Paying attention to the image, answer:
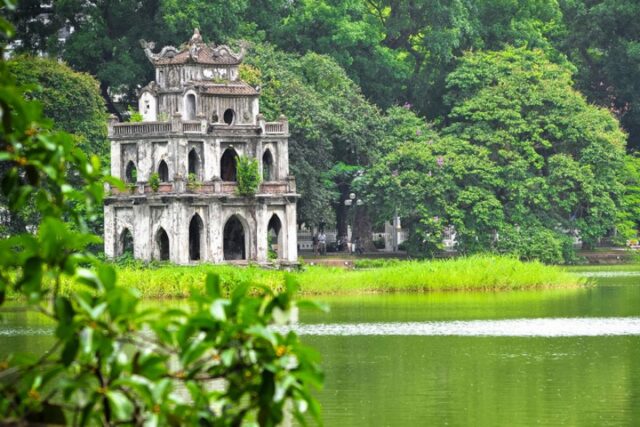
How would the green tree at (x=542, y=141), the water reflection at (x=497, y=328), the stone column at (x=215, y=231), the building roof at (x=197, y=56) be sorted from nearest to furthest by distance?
the water reflection at (x=497, y=328), the stone column at (x=215, y=231), the building roof at (x=197, y=56), the green tree at (x=542, y=141)

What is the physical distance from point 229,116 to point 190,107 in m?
1.28

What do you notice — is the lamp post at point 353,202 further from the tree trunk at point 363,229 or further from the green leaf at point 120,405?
the green leaf at point 120,405

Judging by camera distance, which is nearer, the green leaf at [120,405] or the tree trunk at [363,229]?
the green leaf at [120,405]

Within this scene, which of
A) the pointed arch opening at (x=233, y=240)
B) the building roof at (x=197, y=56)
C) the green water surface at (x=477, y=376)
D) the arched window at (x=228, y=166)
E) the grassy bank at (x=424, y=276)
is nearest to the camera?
the green water surface at (x=477, y=376)

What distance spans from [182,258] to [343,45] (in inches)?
658

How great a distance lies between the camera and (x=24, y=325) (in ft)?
117

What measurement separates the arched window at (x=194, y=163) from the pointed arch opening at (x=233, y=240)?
184cm

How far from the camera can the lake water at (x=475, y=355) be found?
2102 cm

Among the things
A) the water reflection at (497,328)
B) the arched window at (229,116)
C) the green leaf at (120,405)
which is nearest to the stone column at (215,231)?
the arched window at (229,116)

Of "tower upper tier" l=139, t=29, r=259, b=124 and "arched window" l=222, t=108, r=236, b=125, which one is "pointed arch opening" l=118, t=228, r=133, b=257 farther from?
"arched window" l=222, t=108, r=236, b=125

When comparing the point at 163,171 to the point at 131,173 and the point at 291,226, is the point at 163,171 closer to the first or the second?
the point at 131,173

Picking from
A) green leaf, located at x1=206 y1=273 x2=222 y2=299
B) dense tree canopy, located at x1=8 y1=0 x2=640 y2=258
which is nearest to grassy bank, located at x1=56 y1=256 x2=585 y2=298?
dense tree canopy, located at x1=8 y1=0 x2=640 y2=258

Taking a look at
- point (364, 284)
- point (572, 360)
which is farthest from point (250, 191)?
point (572, 360)

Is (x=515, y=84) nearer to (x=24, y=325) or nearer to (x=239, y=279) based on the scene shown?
(x=239, y=279)
